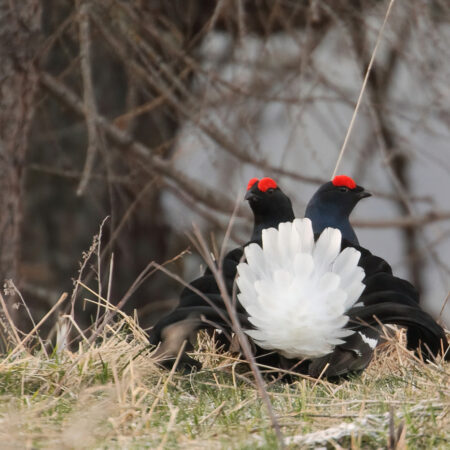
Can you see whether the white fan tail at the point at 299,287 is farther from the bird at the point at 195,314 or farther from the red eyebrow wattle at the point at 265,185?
the red eyebrow wattle at the point at 265,185

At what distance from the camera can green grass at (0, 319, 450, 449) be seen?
67.1 inches

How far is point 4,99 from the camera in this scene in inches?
140

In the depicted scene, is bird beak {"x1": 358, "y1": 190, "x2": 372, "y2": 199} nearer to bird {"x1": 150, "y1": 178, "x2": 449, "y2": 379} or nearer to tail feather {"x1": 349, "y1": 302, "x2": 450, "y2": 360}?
Answer: bird {"x1": 150, "y1": 178, "x2": 449, "y2": 379}

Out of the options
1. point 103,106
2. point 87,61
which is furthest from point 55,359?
point 103,106

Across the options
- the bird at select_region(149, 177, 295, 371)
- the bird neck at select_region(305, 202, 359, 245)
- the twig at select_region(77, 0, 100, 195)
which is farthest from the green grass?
the twig at select_region(77, 0, 100, 195)

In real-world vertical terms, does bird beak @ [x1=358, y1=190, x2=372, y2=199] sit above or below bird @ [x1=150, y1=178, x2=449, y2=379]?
above

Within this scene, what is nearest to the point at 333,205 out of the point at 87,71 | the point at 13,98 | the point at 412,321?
the point at 412,321

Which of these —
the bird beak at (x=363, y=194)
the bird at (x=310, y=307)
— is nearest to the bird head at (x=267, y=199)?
the bird beak at (x=363, y=194)

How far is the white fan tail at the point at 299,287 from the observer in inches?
92.1

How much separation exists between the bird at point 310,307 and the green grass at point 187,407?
0.08m

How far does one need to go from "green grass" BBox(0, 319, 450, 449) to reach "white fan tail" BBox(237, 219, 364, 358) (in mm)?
124

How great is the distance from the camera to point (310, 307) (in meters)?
2.35

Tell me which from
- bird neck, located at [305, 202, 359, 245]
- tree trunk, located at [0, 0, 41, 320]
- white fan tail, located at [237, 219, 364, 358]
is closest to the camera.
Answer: white fan tail, located at [237, 219, 364, 358]

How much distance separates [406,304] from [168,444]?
911 mm
